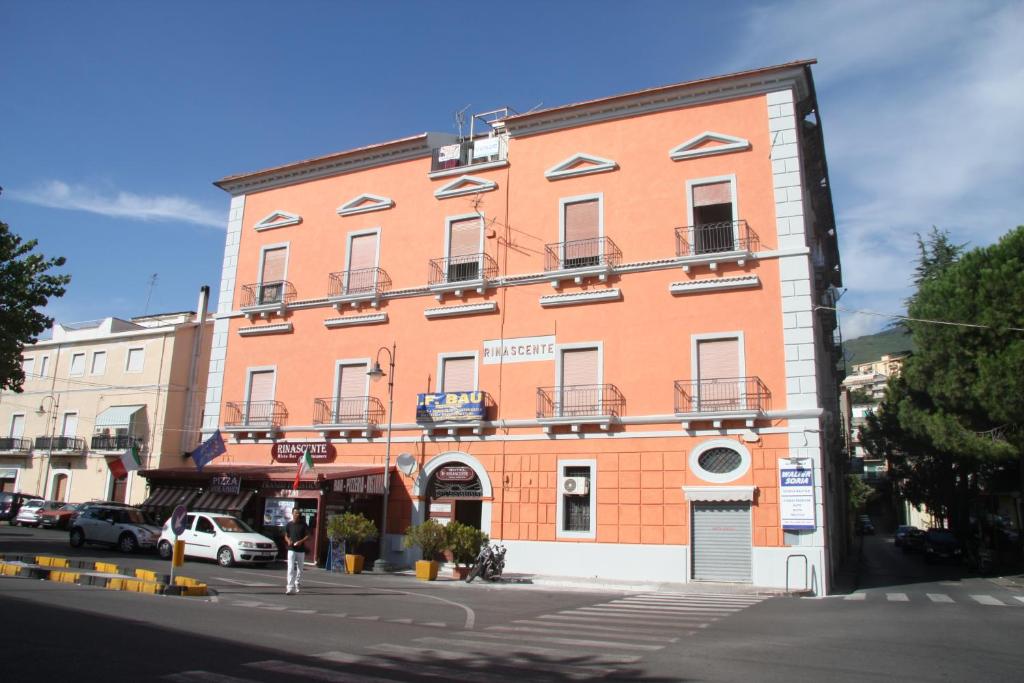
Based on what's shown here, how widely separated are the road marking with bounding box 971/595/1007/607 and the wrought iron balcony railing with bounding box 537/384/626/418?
9.62 m

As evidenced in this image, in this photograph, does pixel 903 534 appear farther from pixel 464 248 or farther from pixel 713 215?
pixel 464 248

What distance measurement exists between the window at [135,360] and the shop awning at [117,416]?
209 cm

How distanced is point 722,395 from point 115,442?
109ft

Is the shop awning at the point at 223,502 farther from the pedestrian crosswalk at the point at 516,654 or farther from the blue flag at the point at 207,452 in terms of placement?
the pedestrian crosswalk at the point at 516,654

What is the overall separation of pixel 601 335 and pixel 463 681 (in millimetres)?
16167

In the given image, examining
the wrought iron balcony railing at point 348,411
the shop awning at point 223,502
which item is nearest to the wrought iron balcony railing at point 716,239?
the wrought iron balcony railing at point 348,411

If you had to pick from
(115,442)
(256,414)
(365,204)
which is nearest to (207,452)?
(256,414)

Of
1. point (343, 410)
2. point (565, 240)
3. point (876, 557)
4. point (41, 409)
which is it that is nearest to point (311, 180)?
point (343, 410)

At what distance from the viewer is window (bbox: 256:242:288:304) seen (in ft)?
94.7

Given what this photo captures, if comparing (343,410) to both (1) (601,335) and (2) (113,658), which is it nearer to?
(1) (601,335)

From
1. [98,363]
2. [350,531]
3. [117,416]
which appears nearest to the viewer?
[350,531]

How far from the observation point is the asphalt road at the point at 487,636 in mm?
7949

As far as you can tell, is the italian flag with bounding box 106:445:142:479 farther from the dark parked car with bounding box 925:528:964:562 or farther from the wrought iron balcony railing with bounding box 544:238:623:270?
the dark parked car with bounding box 925:528:964:562

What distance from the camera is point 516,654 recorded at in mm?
9211
